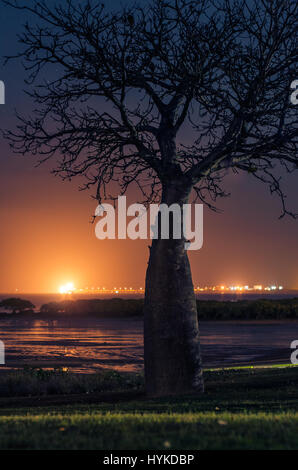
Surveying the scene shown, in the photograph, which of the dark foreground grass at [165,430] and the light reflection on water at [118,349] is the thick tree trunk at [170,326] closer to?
the dark foreground grass at [165,430]

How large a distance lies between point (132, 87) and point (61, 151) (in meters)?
2.57

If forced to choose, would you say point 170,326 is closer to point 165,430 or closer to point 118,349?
point 165,430

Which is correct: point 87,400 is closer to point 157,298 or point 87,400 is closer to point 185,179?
point 157,298

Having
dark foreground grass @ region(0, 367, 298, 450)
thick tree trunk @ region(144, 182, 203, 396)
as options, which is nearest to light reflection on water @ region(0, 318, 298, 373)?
thick tree trunk @ region(144, 182, 203, 396)

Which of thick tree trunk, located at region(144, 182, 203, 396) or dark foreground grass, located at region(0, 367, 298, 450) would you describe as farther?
thick tree trunk, located at region(144, 182, 203, 396)

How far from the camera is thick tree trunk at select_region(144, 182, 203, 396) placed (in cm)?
1296

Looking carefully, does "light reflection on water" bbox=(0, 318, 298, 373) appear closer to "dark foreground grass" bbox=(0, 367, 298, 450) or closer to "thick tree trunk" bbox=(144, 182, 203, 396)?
"thick tree trunk" bbox=(144, 182, 203, 396)

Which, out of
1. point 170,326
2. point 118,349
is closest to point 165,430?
point 170,326

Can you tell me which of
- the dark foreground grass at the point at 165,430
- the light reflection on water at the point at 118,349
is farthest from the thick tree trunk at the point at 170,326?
the light reflection on water at the point at 118,349

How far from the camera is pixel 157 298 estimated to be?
13.1m

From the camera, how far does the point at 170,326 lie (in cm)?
1299

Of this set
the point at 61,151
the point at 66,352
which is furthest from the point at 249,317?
the point at 61,151

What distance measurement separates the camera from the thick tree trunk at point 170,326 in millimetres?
12961

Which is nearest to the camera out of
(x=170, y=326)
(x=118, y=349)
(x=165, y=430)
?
(x=165, y=430)
